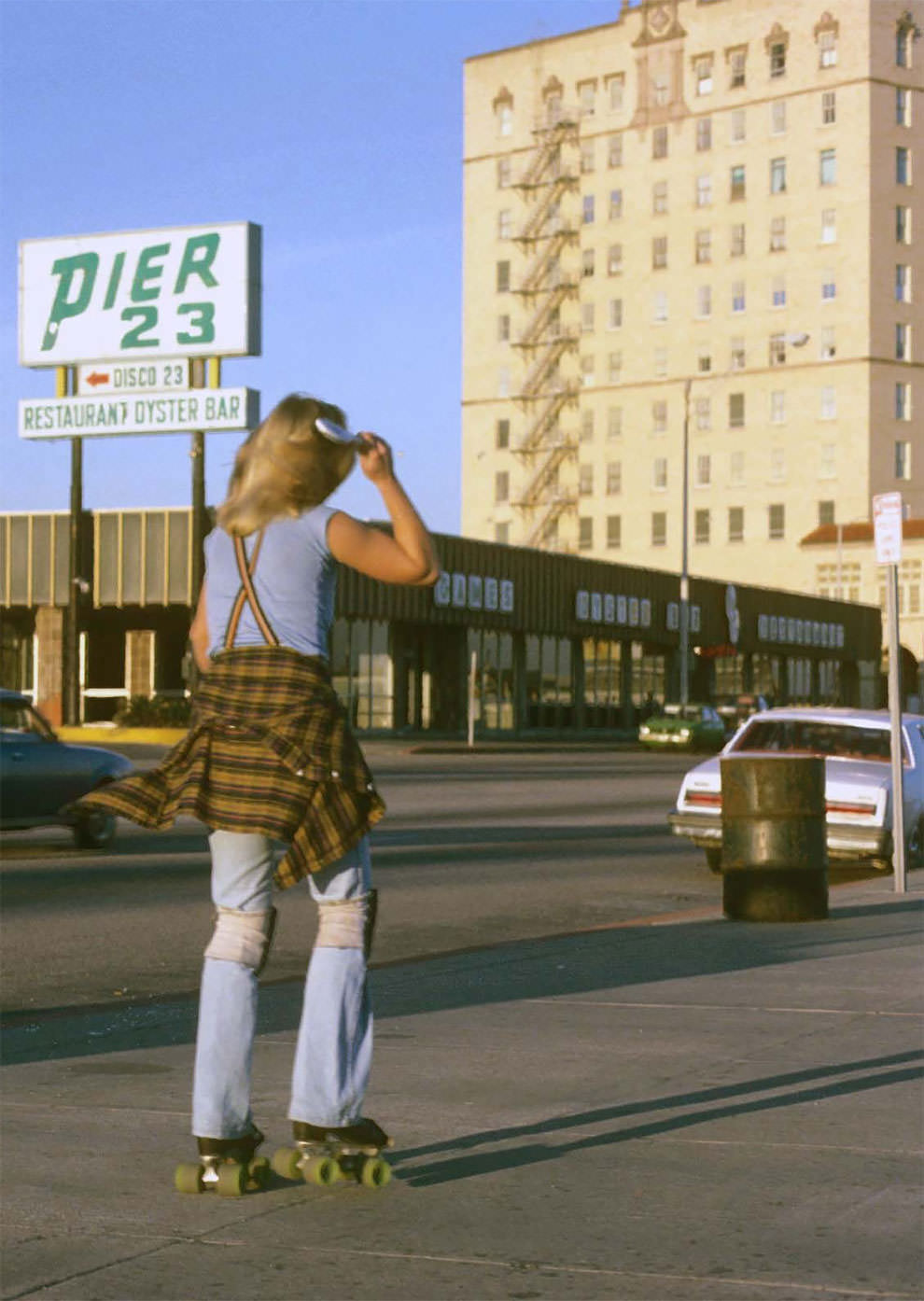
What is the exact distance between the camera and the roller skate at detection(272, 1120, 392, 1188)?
5.27 m

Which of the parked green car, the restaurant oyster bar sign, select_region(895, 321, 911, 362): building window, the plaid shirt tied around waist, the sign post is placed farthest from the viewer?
select_region(895, 321, 911, 362): building window

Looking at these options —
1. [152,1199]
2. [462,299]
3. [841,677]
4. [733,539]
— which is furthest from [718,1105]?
[462,299]

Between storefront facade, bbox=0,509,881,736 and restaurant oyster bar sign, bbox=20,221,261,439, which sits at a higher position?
restaurant oyster bar sign, bbox=20,221,261,439

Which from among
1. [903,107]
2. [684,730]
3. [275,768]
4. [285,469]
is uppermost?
[903,107]

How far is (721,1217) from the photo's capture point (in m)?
5.12

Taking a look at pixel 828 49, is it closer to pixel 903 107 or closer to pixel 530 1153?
pixel 903 107

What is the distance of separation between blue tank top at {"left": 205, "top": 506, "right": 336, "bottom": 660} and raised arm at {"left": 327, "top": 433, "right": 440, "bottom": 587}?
0.05 meters

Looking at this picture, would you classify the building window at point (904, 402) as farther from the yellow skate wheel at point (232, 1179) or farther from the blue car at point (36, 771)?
Answer: the yellow skate wheel at point (232, 1179)

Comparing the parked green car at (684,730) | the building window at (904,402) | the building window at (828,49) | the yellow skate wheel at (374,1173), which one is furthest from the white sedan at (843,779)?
the building window at (828,49)

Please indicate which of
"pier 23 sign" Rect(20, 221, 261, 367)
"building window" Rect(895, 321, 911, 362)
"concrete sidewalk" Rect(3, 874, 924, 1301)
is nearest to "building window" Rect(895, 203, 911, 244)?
"building window" Rect(895, 321, 911, 362)

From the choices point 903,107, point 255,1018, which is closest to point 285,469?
point 255,1018

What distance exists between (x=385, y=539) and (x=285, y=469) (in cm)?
31

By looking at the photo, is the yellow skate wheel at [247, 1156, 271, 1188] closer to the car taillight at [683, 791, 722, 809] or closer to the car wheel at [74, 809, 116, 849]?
the car taillight at [683, 791, 722, 809]

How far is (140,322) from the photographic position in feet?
170
